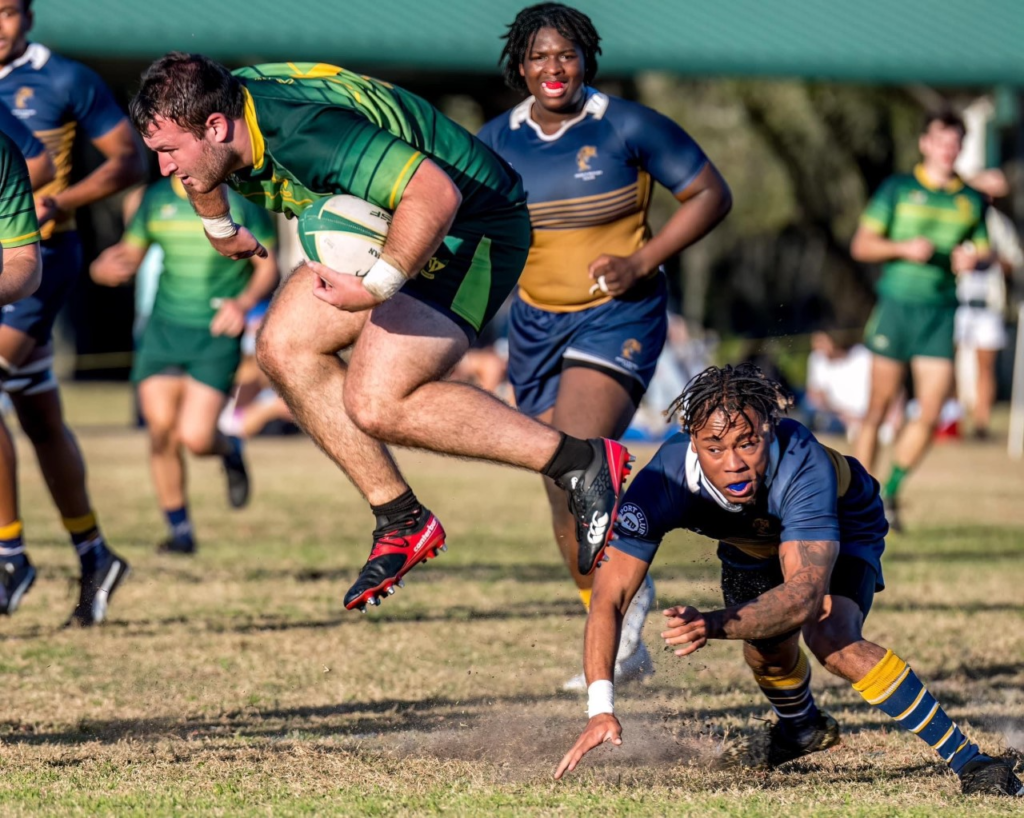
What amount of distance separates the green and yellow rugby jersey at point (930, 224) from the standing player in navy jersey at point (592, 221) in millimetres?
4884

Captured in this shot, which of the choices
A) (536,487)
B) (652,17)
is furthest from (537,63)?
(652,17)

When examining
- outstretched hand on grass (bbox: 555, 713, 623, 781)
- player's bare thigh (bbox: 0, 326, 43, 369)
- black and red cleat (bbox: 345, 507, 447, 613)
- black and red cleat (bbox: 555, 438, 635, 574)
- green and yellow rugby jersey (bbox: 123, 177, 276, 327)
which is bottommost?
green and yellow rugby jersey (bbox: 123, 177, 276, 327)

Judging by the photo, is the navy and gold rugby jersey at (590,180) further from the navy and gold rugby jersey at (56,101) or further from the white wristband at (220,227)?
the navy and gold rugby jersey at (56,101)

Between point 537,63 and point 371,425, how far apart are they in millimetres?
1776

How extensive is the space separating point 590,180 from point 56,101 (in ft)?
7.69

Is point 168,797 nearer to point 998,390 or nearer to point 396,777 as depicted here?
point 396,777

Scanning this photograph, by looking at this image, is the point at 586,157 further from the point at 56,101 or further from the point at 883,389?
the point at 883,389

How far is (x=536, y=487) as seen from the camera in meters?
13.6

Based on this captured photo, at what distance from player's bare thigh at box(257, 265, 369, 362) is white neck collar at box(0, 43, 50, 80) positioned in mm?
2218

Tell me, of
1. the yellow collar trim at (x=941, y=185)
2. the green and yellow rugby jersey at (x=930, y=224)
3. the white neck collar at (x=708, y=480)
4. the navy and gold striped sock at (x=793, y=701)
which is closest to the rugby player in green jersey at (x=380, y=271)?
the white neck collar at (x=708, y=480)

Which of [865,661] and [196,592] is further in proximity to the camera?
[196,592]

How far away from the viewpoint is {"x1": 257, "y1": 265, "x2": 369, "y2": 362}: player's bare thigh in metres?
4.96

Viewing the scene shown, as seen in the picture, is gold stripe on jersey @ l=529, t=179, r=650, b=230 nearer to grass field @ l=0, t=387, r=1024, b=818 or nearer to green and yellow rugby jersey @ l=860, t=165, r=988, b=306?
grass field @ l=0, t=387, r=1024, b=818

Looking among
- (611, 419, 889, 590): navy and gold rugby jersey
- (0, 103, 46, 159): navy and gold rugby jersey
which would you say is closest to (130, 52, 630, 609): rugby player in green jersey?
(611, 419, 889, 590): navy and gold rugby jersey
